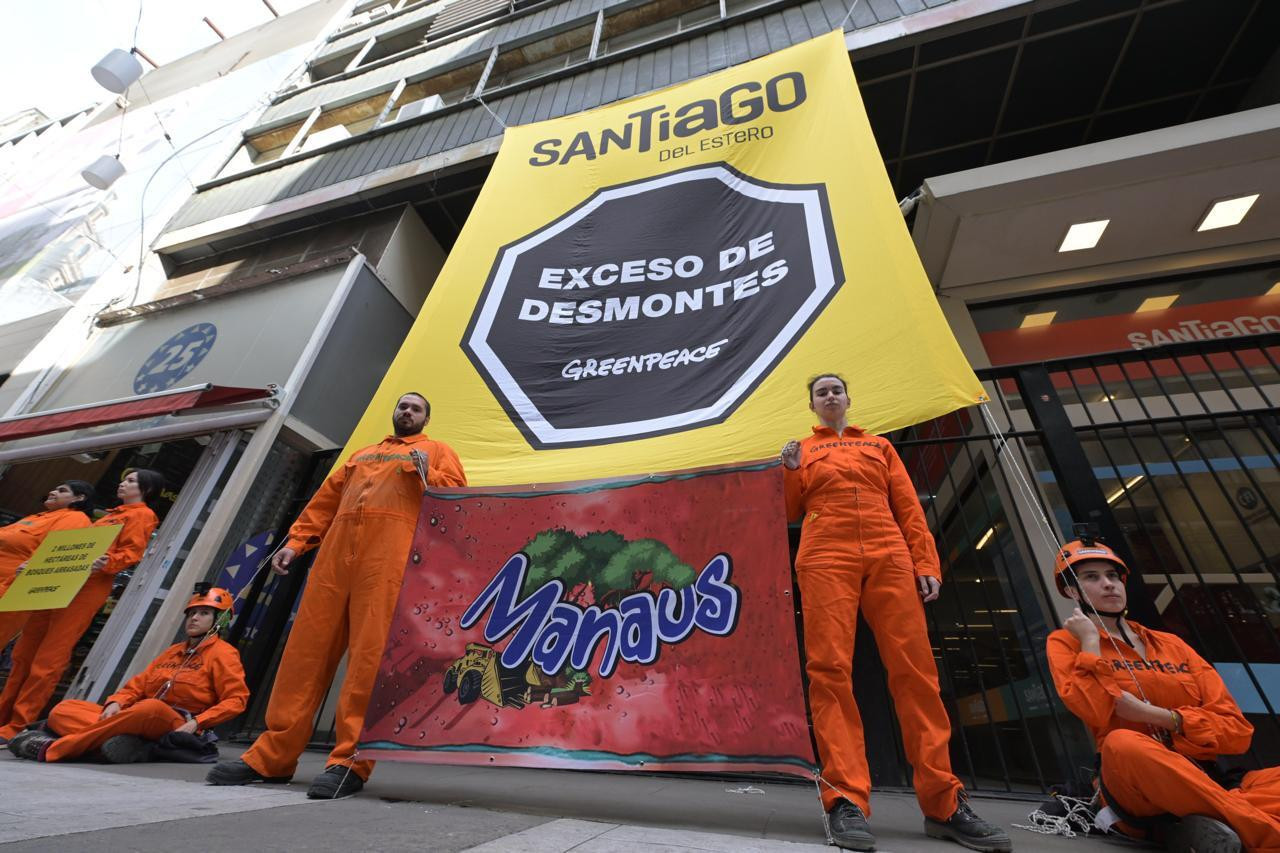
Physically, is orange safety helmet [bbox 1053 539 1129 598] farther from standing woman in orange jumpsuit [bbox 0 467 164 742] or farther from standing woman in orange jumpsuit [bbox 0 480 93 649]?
standing woman in orange jumpsuit [bbox 0 480 93 649]

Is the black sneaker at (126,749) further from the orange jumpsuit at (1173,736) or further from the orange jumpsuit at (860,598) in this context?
the orange jumpsuit at (1173,736)

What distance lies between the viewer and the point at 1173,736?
177cm

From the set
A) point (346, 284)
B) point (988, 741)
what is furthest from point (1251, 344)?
point (346, 284)

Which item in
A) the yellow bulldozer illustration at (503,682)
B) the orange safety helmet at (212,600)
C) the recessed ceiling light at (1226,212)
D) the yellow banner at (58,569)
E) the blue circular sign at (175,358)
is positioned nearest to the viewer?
the yellow bulldozer illustration at (503,682)

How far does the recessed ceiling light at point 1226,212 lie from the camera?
15.2ft

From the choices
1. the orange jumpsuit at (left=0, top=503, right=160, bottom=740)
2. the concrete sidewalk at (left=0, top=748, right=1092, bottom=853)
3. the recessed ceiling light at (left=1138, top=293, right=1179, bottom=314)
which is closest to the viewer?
the concrete sidewalk at (left=0, top=748, right=1092, bottom=853)

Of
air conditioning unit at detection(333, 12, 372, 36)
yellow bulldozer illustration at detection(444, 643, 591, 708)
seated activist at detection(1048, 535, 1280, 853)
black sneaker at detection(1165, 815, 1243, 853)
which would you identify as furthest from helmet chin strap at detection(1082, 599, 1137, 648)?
air conditioning unit at detection(333, 12, 372, 36)

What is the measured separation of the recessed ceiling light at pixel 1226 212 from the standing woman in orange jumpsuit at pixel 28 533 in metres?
9.40

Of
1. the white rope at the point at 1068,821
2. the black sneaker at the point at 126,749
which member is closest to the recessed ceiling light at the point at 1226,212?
the white rope at the point at 1068,821

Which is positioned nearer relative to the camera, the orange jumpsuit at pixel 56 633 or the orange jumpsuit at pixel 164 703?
the orange jumpsuit at pixel 164 703

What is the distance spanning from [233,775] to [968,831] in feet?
8.45

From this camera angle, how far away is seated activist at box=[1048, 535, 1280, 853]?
1.47m

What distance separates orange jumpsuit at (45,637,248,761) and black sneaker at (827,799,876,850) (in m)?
3.03

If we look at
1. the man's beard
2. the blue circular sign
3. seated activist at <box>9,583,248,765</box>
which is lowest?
seated activist at <box>9,583,248,765</box>
